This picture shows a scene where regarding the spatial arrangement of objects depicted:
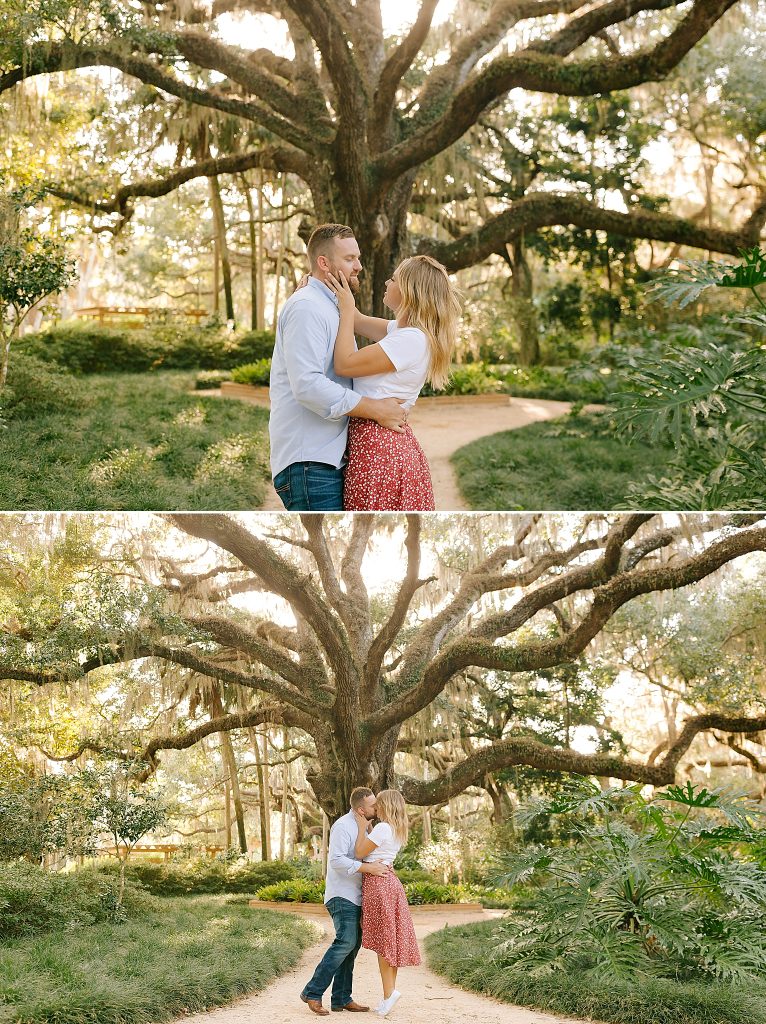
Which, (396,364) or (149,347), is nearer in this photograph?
(396,364)

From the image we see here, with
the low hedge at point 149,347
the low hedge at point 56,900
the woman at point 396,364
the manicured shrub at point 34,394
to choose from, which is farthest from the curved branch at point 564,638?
the low hedge at point 149,347

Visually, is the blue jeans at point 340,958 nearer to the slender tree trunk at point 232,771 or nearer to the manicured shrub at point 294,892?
the manicured shrub at point 294,892

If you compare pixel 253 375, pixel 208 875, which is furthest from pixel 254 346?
pixel 208 875

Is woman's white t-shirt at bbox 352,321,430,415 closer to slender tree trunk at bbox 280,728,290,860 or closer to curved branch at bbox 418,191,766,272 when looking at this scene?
slender tree trunk at bbox 280,728,290,860

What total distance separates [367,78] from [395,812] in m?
7.34

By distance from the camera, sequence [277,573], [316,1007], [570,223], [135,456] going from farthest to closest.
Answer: [570,223]
[135,456]
[277,573]
[316,1007]

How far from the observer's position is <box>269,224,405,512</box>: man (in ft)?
9.16

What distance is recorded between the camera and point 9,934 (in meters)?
4.05

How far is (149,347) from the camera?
13.2 m

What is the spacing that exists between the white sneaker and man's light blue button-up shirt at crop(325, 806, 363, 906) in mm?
366

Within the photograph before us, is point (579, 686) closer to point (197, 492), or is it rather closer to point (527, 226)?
point (197, 492)

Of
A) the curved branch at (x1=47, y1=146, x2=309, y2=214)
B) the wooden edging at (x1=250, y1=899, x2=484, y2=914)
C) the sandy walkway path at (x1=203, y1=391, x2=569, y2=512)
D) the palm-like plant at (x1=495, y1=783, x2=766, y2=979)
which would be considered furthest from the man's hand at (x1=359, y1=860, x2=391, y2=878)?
the curved branch at (x1=47, y1=146, x2=309, y2=214)

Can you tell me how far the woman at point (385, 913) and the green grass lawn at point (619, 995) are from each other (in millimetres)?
171

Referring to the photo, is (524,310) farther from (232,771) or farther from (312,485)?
(312,485)
